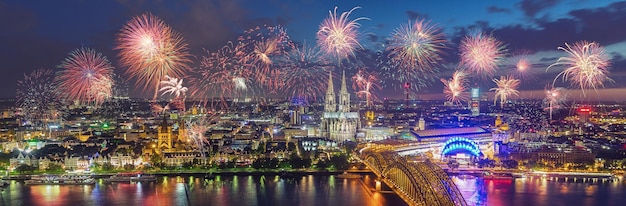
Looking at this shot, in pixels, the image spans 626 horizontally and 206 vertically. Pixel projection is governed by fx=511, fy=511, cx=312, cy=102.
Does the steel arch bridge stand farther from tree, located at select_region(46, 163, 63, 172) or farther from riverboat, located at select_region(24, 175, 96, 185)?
tree, located at select_region(46, 163, 63, 172)

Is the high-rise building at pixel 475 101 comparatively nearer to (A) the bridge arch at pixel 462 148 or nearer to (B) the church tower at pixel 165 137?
(A) the bridge arch at pixel 462 148

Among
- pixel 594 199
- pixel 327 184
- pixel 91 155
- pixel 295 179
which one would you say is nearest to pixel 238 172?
pixel 295 179

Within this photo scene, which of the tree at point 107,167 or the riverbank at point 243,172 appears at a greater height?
the tree at point 107,167

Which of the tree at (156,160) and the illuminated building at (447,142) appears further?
the illuminated building at (447,142)

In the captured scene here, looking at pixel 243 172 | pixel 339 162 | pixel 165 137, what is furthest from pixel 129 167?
pixel 339 162

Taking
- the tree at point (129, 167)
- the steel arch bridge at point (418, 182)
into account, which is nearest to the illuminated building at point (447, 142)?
the steel arch bridge at point (418, 182)

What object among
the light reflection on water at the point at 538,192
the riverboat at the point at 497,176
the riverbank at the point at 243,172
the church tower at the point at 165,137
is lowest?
the light reflection on water at the point at 538,192
